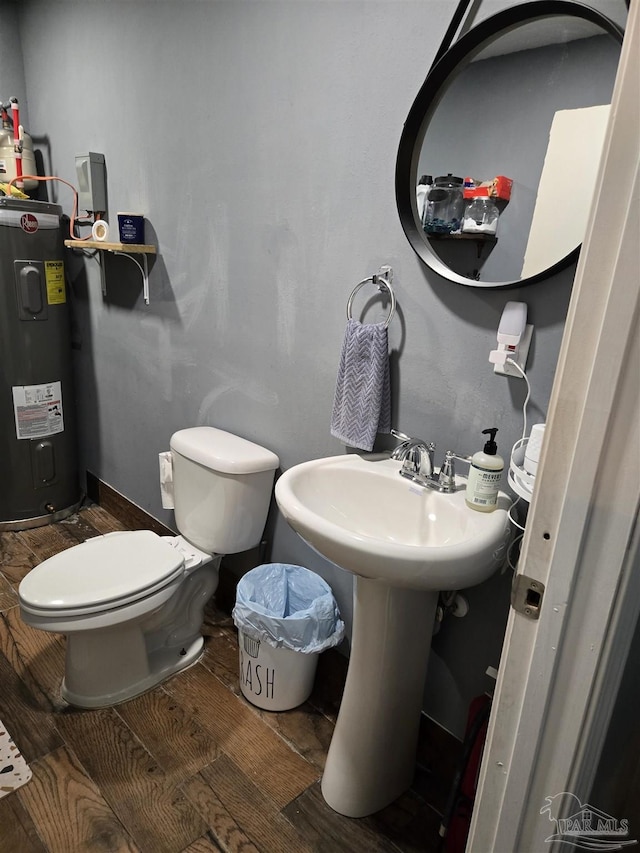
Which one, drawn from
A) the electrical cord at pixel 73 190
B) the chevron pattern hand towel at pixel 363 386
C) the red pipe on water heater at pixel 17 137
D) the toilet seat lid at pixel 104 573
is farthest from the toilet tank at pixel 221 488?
the red pipe on water heater at pixel 17 137

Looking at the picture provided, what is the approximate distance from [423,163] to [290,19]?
579 millimetres

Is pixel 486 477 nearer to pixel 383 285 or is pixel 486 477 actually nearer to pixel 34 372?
pixel 383 285

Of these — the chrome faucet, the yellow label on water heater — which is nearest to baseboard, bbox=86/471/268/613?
the chrome faucet

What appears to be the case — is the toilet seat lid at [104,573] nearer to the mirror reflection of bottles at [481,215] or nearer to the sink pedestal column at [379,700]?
the sink pedestal column at [379,700]

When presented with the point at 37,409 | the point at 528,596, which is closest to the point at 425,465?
the point at 528,596

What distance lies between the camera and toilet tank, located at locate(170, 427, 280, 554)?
1610mm

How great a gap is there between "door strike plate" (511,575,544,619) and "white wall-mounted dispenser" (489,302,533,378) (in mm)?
622

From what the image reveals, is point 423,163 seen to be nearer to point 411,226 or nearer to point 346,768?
point 411,226

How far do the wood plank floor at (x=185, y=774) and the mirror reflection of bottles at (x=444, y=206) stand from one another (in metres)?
1.26

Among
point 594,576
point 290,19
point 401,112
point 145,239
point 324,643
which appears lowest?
point 324,643

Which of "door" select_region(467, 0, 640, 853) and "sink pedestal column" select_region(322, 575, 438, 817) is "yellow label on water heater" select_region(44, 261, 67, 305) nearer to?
"sink pedestal column" select_region(322, 575, 438, 817)

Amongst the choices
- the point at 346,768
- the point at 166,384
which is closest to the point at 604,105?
the point at 346,768

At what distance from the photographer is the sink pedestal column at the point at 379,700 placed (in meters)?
1.16

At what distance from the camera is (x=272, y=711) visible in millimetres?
1578
